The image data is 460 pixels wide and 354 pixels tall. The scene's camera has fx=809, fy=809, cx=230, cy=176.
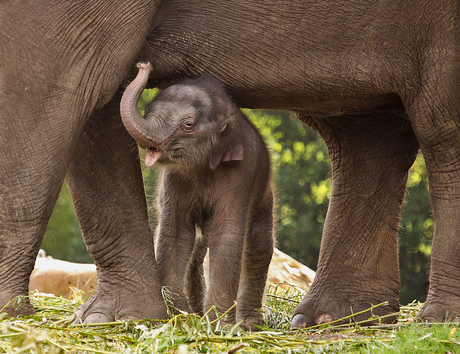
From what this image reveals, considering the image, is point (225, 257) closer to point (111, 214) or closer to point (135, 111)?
point (111, 214)

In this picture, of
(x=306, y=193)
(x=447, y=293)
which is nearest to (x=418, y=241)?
(x=306, y=193)

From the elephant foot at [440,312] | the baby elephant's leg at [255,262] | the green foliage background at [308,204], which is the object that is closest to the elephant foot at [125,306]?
the baby elephant's leg at [255,262]

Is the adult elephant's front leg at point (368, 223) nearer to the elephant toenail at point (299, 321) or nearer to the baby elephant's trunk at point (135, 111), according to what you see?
the elephant toenail at point (299, 321)

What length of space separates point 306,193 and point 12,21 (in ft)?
31.3

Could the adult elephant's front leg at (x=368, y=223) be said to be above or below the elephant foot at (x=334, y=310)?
above

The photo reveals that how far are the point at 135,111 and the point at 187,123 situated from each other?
0.32m

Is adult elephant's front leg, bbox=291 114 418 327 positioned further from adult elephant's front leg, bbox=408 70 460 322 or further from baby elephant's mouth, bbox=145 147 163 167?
baby elephant's mouth, bbox=145 147 163 167

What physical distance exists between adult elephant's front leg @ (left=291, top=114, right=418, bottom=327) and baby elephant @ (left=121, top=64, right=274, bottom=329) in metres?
0.59

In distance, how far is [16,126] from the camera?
3.51 meters

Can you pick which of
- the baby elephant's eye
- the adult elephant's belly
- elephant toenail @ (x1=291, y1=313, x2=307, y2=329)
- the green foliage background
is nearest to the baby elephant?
the baby elephant's eye

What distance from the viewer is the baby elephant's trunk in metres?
3.59

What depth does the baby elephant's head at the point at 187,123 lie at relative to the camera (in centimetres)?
365

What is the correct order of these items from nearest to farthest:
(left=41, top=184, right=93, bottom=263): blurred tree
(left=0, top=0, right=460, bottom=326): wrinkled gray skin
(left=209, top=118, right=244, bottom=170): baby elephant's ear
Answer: (left=0, top=0, right=460, bottom=326): wrinkled gray skin
(left=209, top=118, right=244, bottom=170): baby elephant's ear
(left=41, top=184, right=93, bottom=263): blurred tree

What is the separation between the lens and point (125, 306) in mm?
4262
